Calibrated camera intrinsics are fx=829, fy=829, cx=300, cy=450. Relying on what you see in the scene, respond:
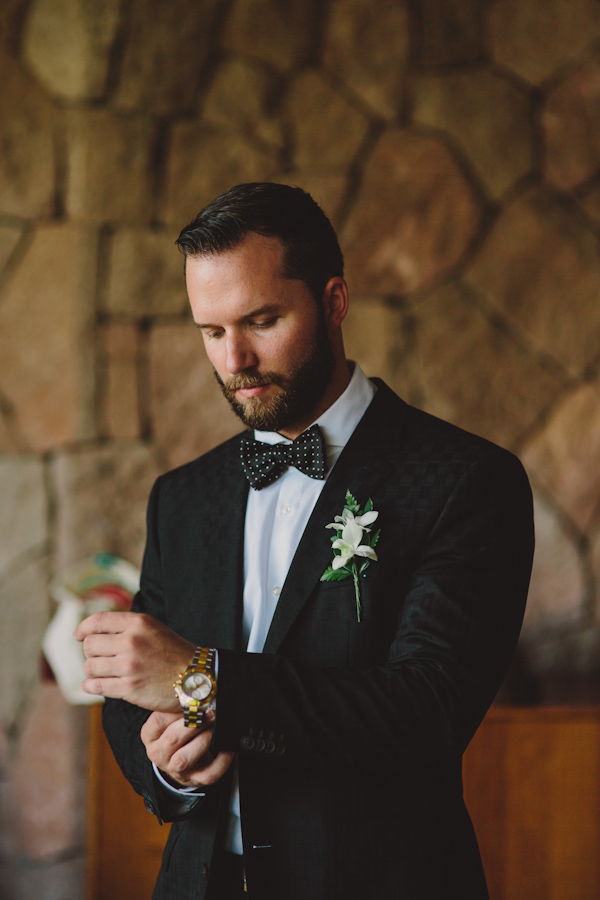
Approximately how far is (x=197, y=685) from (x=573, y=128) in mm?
2580

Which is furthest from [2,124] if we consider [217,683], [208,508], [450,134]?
[217,683]

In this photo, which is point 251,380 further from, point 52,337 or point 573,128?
point 573,128

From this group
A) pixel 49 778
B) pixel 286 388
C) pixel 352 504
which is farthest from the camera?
pixel 49 778

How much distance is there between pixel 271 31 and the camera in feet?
9.66

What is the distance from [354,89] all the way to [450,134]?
38 centimetres

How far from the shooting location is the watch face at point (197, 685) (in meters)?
1.13

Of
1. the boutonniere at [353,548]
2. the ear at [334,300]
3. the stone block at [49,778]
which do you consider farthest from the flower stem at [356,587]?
the stone block at [49,778]

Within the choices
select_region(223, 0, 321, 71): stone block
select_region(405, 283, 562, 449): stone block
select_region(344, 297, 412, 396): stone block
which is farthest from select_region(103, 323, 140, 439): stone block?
select_region(223, 0, 321, 71): stone block

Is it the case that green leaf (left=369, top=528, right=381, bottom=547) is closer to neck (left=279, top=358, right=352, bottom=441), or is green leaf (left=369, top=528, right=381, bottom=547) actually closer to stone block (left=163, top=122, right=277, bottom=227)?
neck (left=279, top=358, right=352, bottom=441)

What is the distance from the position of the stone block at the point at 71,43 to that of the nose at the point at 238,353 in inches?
74.3

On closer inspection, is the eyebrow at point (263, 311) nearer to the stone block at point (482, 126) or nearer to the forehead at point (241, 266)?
the forehead at point (241, 266)

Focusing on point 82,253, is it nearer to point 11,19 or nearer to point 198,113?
point 198,113

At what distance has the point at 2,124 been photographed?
2.88 metres

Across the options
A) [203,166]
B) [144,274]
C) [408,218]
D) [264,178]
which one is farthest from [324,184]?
[144,274]
